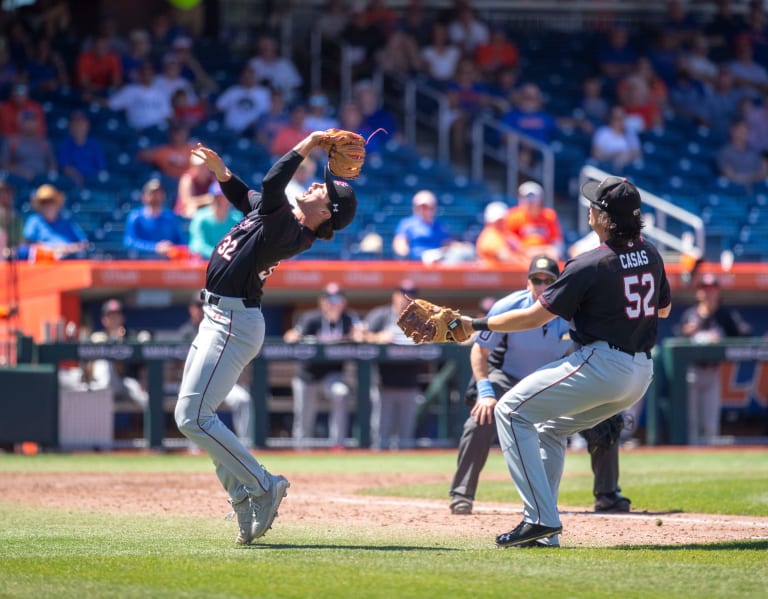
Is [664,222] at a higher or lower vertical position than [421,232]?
higher

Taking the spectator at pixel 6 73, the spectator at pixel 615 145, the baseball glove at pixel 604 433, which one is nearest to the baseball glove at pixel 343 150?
the baseball glove at pixel 604 433

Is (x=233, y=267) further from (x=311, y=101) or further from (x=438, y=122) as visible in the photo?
(x=438, y=122)

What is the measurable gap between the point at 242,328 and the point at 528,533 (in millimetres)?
1738

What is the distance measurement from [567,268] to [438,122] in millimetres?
13890

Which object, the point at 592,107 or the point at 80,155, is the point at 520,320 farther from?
the point at 592,107

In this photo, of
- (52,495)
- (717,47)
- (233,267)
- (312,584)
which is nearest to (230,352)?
(233,267)

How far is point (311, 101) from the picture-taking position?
1794 centimetres

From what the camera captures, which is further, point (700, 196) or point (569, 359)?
point (700, 196)

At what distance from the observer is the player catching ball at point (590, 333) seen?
6160 millimetres

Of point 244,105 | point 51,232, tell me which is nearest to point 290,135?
point 244,105

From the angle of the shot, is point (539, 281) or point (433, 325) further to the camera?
point (539, 281)

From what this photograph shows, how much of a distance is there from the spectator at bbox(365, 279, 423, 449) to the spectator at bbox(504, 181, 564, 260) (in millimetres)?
1696

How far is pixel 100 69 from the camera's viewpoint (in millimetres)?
17922

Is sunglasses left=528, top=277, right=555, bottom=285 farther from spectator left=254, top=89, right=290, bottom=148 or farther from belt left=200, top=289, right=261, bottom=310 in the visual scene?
spectator left=254, top=89, right=290, bottom=148
